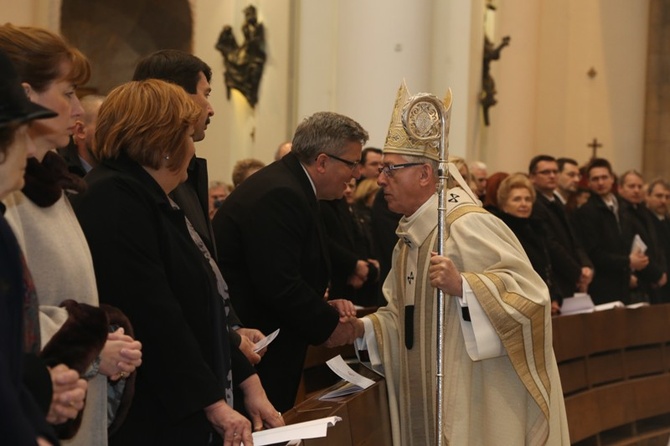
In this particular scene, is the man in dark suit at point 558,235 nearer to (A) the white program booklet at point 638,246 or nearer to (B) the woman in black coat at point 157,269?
(A) the white program booklet at point 638,246

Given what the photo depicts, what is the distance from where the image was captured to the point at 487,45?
13.5 meters

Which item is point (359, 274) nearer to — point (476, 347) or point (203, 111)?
point (476, 347)

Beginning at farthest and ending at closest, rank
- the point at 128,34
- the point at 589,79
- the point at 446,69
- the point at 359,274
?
the point at 589,79, the point at 446,69, the point at 128,34, the point at 359,274

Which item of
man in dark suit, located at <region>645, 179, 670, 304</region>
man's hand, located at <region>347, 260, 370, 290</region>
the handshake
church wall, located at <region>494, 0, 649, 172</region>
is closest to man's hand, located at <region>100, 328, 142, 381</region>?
the handshake

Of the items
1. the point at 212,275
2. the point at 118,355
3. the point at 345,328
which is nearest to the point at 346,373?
the point at 345,328

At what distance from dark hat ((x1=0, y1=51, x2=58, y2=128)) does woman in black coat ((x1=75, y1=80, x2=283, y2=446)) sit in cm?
112

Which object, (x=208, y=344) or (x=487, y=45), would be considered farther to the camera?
(x=487, y=45)

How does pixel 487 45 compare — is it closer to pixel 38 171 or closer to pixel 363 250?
pixel 363 250

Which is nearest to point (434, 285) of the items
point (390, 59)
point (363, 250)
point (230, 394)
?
point (230, 394)

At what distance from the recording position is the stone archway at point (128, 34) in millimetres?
11617

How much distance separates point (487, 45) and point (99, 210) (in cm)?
1048

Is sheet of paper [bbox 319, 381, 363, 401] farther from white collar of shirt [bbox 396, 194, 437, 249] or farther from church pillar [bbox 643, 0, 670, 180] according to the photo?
church pillar [bbox 643, 0, 670, 180]

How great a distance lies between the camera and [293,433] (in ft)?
11.1

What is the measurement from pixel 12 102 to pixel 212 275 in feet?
4.78
